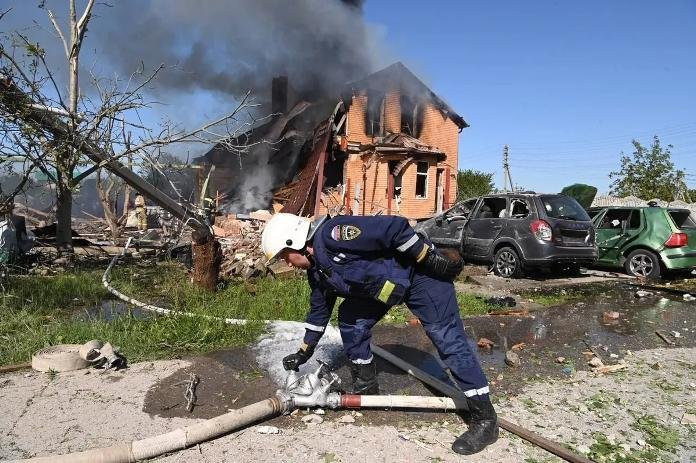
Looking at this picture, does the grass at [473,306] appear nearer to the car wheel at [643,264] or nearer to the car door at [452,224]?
the car door at [452,224]

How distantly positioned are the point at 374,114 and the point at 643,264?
44.3ft

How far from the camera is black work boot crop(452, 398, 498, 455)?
304 cm

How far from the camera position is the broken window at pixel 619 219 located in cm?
1023

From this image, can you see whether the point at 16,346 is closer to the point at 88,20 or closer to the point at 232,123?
the point at 232,123

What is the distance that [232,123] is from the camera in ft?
26.6

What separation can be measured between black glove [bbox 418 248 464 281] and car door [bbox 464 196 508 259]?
6.78 metres

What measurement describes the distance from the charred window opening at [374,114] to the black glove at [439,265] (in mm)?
18402

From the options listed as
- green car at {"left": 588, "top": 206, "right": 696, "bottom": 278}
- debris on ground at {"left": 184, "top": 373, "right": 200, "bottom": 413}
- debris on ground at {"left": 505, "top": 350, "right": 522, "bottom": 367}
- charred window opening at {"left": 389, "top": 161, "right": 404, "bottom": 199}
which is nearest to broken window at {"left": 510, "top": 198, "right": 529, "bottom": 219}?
green car at {"left": 588, "top": 206, "right": 696, "bottom": 278}

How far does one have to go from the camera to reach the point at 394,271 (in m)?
3.24

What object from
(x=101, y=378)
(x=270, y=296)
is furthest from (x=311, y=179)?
(x=101, y=378)

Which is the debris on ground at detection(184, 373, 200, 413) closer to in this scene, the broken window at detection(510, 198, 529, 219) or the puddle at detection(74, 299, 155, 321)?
the puddle at detection(74, 299, 155, 321)

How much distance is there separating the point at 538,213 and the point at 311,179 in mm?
10521

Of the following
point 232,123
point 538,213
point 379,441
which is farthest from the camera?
point 538,213

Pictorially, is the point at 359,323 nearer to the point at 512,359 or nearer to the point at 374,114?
the point at 512,359
